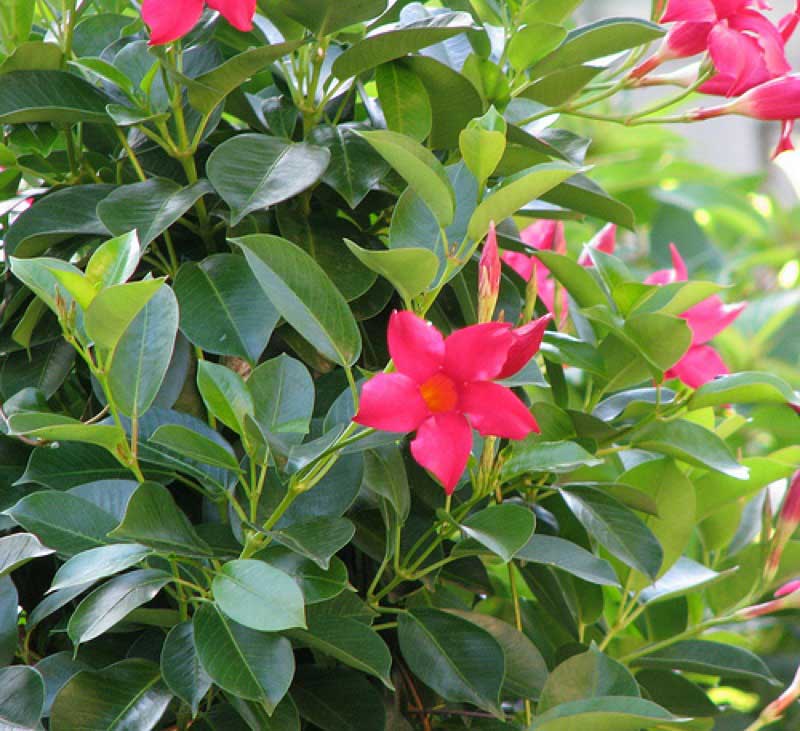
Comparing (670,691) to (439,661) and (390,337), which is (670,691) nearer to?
(439,661)

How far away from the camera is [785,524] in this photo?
75cm

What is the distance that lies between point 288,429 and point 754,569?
48 centimetres

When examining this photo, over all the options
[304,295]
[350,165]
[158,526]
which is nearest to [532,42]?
[350,165]

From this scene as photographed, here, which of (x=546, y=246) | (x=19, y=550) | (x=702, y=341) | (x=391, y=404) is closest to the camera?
(x=391, y=404)

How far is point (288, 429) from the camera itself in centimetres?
55

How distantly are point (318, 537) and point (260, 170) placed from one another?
21cm

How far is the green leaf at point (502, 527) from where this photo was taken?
543 mm

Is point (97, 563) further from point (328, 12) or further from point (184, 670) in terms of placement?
point (328, 12)

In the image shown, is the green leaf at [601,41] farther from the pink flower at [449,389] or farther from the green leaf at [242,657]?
the green leaf at [242,657]

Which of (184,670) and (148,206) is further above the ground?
(148,206)

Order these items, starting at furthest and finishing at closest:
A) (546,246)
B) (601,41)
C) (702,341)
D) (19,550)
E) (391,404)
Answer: (546,246) < (702,341) < (601,41) < (19,550) < (391,404)

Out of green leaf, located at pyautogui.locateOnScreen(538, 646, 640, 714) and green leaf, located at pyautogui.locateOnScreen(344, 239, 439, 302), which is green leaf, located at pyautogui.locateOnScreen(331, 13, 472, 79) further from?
green leaf, located at pyautogui.locateOnScreen(538, 646, 640, 714)

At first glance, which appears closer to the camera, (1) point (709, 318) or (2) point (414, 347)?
(2) point (414, 347)

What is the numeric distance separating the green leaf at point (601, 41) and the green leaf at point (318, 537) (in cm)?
34
